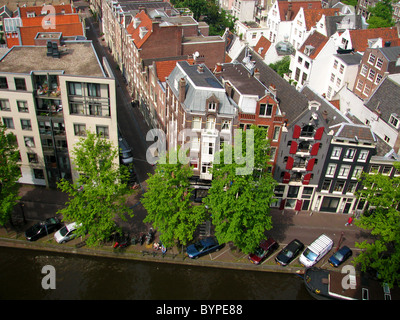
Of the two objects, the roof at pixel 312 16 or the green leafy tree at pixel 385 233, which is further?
the roof at pixel 312 16

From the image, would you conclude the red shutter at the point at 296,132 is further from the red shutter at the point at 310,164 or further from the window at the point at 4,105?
the window at the point at 4,105

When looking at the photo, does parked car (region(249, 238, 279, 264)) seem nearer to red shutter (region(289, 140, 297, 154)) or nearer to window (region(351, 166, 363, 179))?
red shutter (region(289, 140, 297, 154))

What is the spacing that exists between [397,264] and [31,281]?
1966 inches

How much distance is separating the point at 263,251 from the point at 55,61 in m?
45.8

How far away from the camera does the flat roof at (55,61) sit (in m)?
62.6

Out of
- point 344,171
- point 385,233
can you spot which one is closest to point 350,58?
point 344,171

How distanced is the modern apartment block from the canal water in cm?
1608

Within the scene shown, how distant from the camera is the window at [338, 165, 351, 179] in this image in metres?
64.7

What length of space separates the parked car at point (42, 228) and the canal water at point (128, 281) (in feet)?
8.32

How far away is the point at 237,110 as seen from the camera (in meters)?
61.0

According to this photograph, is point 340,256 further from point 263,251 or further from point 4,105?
point 4,105

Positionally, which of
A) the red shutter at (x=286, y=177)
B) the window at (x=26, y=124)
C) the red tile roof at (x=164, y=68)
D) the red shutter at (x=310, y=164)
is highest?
the red tile roof at (x=164, y=68)

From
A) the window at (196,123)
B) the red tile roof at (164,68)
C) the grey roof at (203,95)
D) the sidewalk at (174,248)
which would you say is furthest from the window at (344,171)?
the red tile roof at (164,68)

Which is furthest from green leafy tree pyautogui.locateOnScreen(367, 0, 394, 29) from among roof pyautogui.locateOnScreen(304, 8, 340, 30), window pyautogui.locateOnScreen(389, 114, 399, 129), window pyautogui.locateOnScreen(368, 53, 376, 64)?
window pyautogui.locateOnScreen(389, 114, 399, 129)
